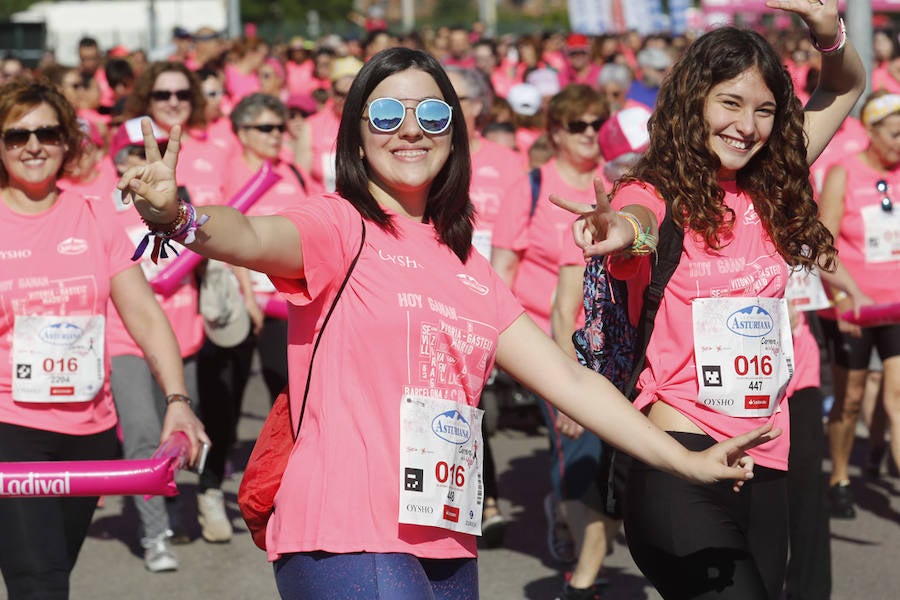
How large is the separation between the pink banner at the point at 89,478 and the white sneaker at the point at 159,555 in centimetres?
302

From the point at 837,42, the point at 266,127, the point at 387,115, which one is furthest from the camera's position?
the point at 266,127

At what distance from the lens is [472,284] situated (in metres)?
3.44

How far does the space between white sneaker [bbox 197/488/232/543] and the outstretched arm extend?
398cm

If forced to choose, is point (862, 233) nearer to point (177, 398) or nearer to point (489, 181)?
point (489, 181)

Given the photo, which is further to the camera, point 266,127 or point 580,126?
point 266,127

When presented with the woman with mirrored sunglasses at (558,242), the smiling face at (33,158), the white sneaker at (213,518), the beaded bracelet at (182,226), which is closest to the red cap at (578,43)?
the woman with mirrored sunglasses at (558,242)

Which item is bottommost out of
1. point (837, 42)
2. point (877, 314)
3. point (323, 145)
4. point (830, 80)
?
point (877, 314)

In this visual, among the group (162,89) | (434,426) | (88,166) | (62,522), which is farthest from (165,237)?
(162,89)

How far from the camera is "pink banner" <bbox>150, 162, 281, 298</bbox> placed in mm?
5039

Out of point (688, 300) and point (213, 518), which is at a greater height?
point (688, 300)

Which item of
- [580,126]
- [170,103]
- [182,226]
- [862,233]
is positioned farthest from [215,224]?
[170,103]

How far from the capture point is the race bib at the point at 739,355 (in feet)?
12.4

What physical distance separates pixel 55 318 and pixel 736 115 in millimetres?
2259

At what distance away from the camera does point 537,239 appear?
663cm
